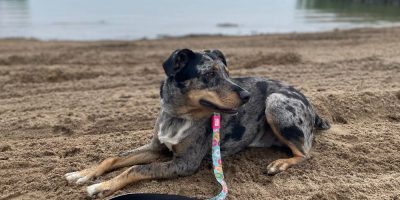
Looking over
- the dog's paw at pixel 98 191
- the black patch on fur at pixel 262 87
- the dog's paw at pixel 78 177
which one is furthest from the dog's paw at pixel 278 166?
the dog's paw at pixel 78 177

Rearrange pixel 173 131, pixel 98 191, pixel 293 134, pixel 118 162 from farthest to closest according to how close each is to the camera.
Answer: pixel 293 134 < pixel 118 162 < pixel 173 131 < pixel 98 191

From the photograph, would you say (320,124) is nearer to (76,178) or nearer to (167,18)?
(76,178)

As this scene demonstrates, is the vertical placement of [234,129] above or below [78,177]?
above

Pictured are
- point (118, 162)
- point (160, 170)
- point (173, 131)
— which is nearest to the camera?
point (160, 170)

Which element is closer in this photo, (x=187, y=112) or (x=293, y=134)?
(x=187, y=112)

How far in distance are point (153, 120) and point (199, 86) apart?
7.73 feet

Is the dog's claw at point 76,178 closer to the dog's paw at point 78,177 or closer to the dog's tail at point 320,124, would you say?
Answer: the dog's paw at point 78,177

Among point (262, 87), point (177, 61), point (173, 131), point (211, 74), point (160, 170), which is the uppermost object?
point (177, 61)

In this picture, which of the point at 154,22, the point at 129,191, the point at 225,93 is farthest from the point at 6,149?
the point at 154,22

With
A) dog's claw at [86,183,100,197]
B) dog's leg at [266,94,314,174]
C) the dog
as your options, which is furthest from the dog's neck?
dog's claw at [86,183,100,197]

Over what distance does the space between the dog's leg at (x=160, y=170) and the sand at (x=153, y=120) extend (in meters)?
0.09

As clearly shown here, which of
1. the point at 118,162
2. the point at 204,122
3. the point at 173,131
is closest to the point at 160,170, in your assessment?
the point at 173,131

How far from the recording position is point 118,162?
5.15 m

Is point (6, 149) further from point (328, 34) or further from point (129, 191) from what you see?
point (328, 34)
